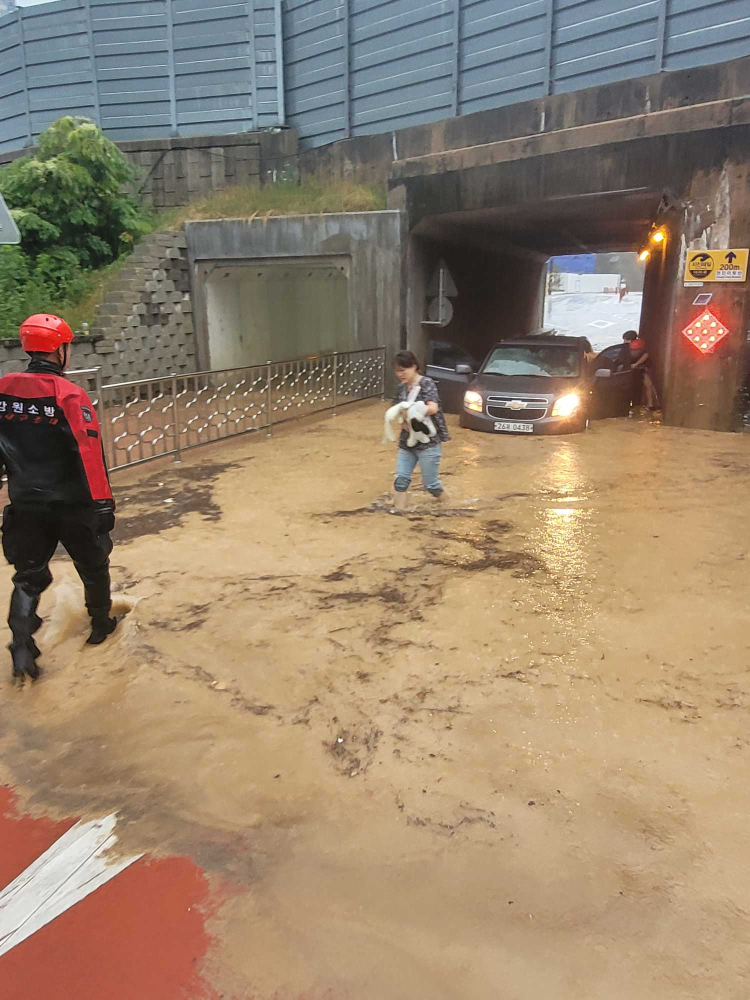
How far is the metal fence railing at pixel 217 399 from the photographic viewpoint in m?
7.82

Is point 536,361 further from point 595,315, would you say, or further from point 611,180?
point 595,315

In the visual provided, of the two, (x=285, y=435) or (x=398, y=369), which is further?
(x=285, y=435)

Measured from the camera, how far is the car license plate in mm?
9805

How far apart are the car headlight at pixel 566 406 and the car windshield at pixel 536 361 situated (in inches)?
22.8

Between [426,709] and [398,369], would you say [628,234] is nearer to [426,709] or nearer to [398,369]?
[398,369]

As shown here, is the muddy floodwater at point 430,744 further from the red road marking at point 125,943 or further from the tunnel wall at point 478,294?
the tunnel wall at point 478,294

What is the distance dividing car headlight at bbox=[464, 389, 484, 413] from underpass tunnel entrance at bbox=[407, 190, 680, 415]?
2.82 metres

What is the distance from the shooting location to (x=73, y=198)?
544 inches

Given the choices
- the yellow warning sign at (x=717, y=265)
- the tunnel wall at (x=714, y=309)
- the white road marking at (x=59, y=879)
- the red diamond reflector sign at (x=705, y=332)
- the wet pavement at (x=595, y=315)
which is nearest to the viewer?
the white road marking at (x=59, y=879)

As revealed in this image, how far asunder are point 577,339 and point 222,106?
1000 cm

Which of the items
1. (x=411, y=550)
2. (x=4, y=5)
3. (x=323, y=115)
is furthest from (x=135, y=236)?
(x=4, y=5)

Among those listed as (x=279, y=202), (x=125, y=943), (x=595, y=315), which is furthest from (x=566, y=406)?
(x=595, y=315)

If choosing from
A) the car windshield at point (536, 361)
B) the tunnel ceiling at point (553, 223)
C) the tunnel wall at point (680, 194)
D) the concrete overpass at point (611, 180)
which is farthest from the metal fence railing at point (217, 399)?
the tunnel wall at point (680, 194)

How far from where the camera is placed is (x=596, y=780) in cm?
284
